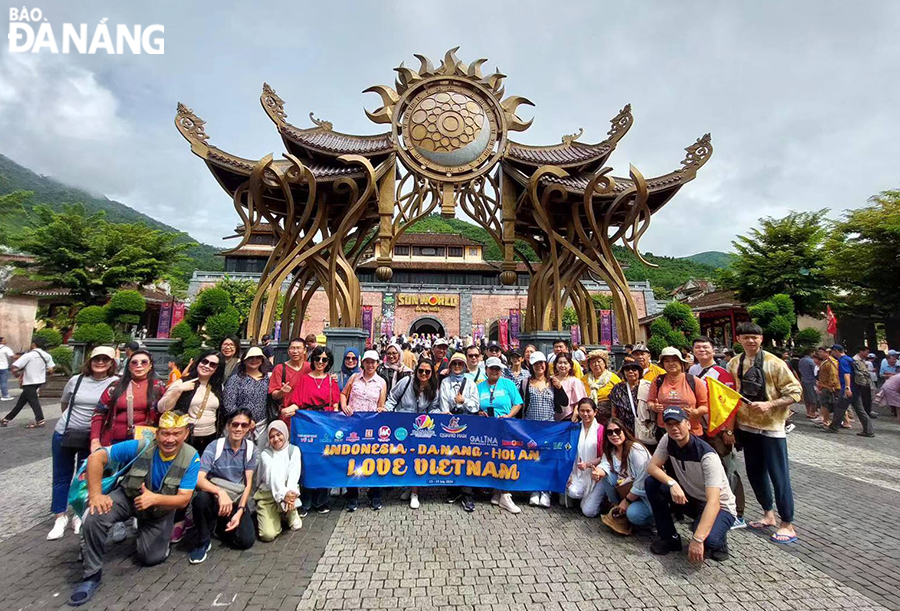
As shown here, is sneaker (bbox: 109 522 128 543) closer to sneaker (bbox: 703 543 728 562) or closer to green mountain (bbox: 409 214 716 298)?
sneaker (bbox: 703 543 728 562)

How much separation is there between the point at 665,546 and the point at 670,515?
265 millimetres

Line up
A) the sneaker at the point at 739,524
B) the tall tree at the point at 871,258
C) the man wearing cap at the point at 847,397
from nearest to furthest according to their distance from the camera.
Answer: the sneaker at the point at 739,524 < the man wearing cap at the point at 847,397 < the tall tree at the point at 871,258

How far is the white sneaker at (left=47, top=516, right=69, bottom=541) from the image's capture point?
358 cm

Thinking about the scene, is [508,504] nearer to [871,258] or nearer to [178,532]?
[178,532]

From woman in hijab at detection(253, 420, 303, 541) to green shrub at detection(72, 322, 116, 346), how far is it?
11.4 meters

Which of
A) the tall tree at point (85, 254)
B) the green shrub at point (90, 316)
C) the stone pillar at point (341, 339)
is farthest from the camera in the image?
the tall tree at point (85, 254)

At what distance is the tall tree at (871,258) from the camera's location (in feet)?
49.1

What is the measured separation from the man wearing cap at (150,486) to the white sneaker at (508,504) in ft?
9.72

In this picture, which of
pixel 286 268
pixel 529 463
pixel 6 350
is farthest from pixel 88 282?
pixel 529 463

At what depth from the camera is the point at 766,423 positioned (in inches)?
150

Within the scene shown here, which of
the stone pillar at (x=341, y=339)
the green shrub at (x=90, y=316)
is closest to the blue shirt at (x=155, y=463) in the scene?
the stone pillar at (x=341, y=339)

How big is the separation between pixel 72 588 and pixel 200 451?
1.27m

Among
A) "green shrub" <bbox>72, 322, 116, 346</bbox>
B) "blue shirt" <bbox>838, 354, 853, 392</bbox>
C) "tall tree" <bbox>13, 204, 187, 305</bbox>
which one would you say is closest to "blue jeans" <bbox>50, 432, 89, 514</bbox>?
"green shrub" <bbox>72, 322, 116, 346</bbox>

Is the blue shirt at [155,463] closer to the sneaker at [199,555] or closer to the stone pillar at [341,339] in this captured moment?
the sneaker at [199,555]
